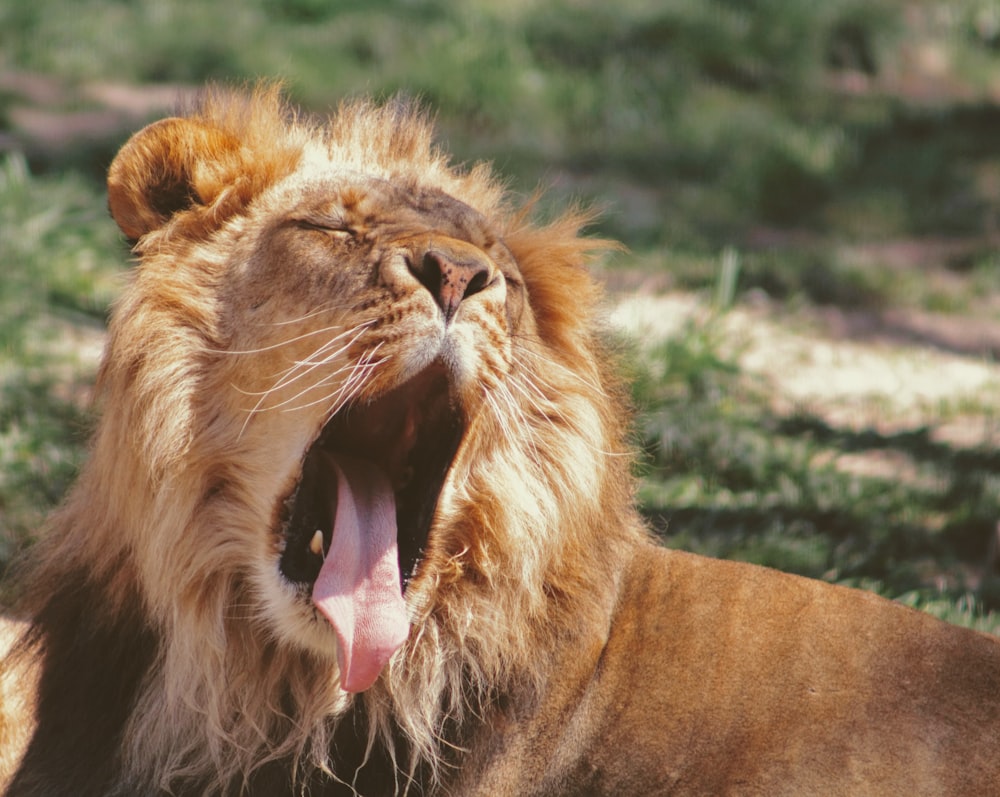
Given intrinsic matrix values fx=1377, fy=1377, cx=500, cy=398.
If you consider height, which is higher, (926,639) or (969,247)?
(926,639)

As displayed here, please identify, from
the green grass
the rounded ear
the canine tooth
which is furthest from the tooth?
the green grass

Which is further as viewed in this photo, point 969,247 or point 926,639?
point 969,247

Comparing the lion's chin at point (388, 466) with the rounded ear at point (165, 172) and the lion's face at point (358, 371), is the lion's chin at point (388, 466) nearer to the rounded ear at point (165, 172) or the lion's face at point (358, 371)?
the lion's face at point (358, 371)

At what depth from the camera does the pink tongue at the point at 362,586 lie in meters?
2.72

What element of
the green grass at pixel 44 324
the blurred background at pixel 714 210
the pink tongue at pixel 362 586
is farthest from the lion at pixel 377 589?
the green grass at pixel 44 324

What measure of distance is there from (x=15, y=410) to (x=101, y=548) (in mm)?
2265

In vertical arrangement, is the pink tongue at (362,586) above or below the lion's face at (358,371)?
below

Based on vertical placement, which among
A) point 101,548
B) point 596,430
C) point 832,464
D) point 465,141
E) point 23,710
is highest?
point 596,430

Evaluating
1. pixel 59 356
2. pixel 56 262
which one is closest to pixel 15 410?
pixel 59 356

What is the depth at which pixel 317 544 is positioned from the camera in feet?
9.56

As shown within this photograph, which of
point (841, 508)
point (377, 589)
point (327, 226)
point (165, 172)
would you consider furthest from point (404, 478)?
point (841, 508)

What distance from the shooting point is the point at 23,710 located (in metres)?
3.09

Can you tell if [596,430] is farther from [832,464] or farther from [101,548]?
[832,464]

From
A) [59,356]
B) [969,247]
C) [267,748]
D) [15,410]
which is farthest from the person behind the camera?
[969,247]
